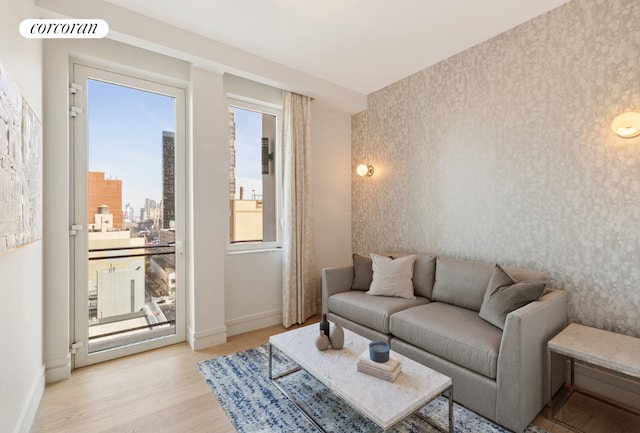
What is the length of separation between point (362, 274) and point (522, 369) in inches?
68.0

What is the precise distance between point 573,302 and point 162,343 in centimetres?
354

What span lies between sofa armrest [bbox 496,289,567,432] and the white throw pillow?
1.11 metres

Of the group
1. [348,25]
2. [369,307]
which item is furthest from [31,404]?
[348,25]

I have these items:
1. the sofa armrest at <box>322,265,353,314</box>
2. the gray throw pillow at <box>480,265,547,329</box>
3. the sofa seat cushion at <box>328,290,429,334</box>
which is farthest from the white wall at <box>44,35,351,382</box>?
the gray throw pillow at <box>480,265,547,329</box>

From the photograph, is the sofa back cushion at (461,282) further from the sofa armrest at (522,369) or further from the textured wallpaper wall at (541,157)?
the sofa armrest at (522,369)

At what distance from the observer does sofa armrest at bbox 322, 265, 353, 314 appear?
127 inches

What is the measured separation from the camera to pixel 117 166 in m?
2.72

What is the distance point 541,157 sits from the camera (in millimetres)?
2424

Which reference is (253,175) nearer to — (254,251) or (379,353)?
(254,251)

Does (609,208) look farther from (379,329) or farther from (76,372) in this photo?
(76,372)

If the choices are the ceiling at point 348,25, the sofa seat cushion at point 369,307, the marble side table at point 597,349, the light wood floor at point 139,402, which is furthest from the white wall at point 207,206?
the marble side table at point 597,349

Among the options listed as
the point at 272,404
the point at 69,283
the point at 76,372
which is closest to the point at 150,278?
the point at 69,283

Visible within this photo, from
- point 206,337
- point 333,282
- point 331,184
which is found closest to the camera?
point 206,337

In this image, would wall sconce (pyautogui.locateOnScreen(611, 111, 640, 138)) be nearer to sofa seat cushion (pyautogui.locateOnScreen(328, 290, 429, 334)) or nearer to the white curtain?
sofa seat cushion (pyautogui.locateOnScreen(328, 290, 429, 334))
